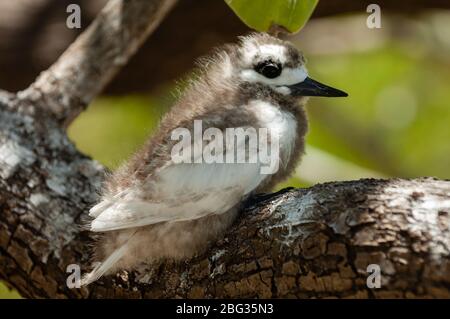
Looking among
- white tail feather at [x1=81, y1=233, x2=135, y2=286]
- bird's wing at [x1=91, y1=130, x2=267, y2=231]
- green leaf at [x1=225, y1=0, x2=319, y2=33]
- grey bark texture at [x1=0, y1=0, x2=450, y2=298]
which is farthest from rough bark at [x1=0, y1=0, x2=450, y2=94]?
white tail feather at [x1=81, y1=233, x2=135, y2=286]

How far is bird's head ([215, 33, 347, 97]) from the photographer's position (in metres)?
4.08

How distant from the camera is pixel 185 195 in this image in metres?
3.56

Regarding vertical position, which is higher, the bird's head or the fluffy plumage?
the bird's head

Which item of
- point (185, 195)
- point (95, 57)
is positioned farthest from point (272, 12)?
point (95, 57)

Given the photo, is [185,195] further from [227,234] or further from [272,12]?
[272,12]

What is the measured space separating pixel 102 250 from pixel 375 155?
3299 mm

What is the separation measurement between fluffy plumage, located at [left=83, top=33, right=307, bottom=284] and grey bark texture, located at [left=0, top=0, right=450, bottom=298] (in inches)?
3.8

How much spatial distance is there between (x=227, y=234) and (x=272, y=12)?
2.97ft

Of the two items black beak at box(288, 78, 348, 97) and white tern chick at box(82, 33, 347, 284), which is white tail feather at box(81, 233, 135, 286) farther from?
black beak at box(288, 78, 348, 97)

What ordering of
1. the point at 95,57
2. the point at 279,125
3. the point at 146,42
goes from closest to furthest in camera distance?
the point at 279,125, the point at 95,57, the point at 146,42

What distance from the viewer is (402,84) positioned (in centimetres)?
712

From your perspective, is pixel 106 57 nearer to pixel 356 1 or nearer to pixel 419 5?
pixel 356 1

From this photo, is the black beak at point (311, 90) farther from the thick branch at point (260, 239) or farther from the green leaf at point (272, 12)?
the thick branch at point (260, 239)
